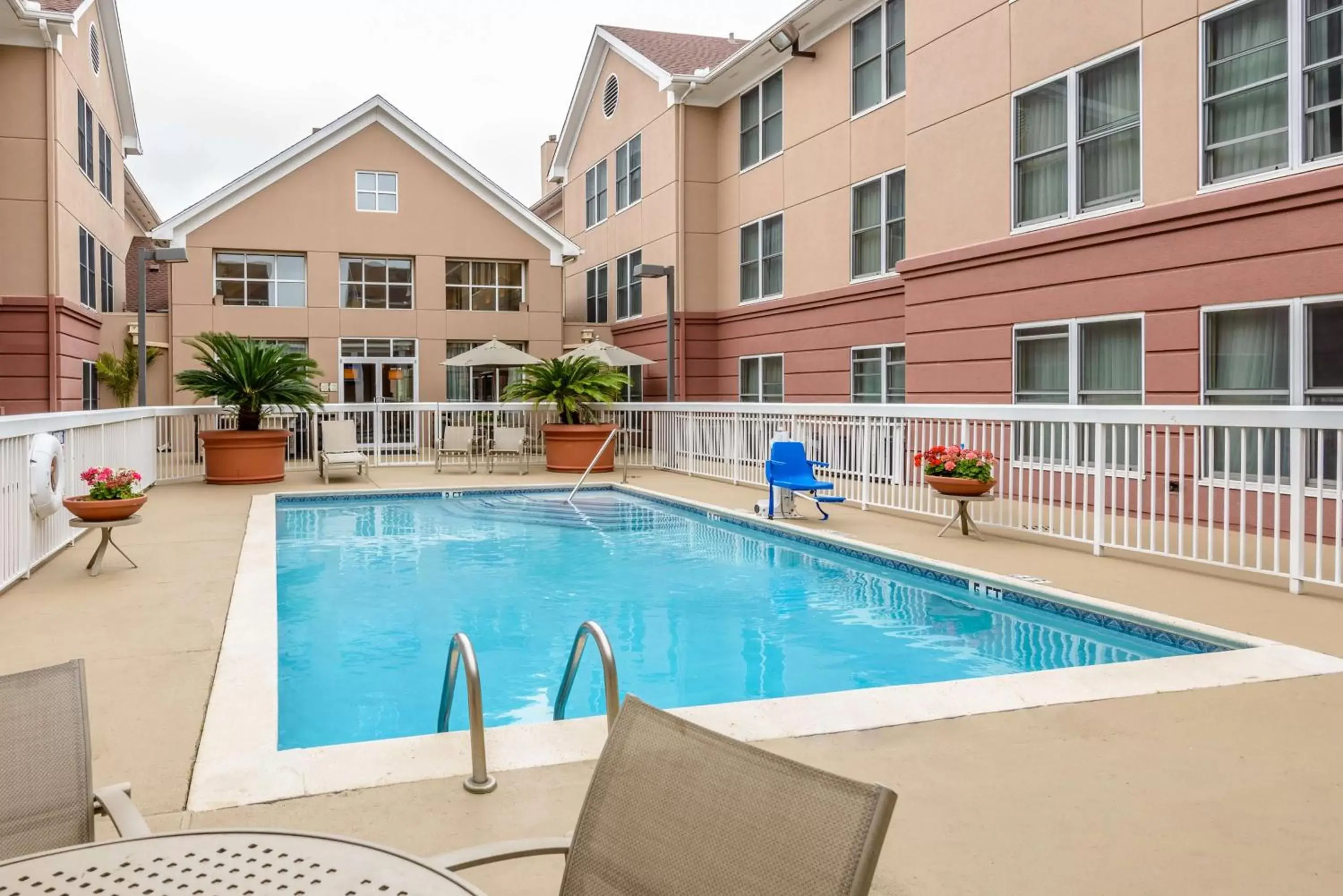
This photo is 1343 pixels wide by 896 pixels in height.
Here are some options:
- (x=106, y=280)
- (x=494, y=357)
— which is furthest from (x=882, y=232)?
(x=106, y=280)

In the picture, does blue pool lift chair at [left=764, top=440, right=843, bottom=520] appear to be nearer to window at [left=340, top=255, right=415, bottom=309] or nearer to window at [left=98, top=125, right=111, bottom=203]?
window at [left=340, top=255, right=415, bottom=309]

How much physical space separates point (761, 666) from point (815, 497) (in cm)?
473

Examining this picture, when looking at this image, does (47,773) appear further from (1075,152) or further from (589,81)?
(589,81)

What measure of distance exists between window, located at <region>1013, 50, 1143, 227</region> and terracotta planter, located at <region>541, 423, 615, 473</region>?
787 cm

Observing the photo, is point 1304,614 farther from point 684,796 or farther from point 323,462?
point 323,462

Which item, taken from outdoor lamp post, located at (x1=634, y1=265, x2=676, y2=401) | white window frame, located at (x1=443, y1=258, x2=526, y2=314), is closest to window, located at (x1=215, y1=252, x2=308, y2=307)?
white window frame, located at (x1=443, y1=258, x2=526, y2=314)

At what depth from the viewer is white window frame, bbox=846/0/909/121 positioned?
15.0 meters

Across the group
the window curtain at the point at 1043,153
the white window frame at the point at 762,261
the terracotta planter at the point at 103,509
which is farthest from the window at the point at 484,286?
the terracotta planter at the point at 103,509

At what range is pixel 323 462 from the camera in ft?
50.2

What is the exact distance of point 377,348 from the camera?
70.9ft

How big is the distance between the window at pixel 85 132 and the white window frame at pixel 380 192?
500cm

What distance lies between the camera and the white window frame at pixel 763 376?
60.2 ft

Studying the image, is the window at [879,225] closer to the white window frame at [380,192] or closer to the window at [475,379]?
the window at [475,379]

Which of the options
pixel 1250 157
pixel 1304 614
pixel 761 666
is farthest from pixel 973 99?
pixel 761 666
